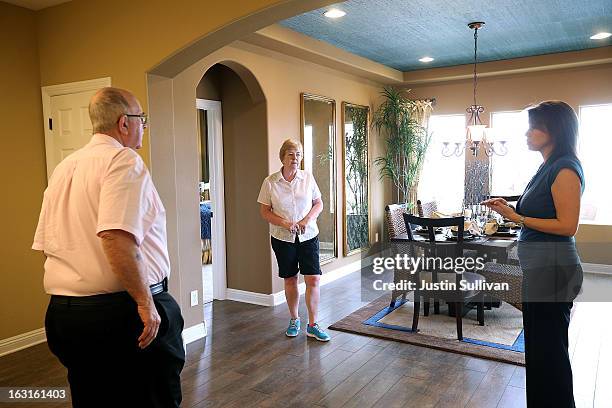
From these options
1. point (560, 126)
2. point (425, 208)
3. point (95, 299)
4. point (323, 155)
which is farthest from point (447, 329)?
point (95, 299)

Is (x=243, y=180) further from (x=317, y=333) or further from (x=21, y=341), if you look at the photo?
(x=21, y=341)

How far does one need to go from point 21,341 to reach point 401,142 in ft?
16.3

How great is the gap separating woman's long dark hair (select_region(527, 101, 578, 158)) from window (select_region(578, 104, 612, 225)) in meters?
4.58

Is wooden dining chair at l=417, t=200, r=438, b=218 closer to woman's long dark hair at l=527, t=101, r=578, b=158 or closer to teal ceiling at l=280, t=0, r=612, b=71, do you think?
teal ceiling at l=280, t=0, r=612, b=71

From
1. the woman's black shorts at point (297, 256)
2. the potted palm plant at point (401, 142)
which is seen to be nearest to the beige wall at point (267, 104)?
the potted palm plant at point (401, 142)

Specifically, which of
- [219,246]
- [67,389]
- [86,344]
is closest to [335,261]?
[219,246]

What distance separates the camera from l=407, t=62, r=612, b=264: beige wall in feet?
19.4

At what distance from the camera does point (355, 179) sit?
20.4 ft

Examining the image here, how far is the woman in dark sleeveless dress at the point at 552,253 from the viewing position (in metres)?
2.08

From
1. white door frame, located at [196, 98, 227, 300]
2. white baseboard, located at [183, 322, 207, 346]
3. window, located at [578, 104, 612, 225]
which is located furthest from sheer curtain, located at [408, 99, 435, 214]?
white baseboard, located at [183, 322, 207, 346]

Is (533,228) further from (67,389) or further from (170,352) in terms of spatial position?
(67,389)

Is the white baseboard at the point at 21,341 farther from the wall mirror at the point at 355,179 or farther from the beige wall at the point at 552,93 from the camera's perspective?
the beige wall at the point at 552,93

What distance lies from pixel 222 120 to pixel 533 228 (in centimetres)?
345

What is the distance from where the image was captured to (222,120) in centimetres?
490
